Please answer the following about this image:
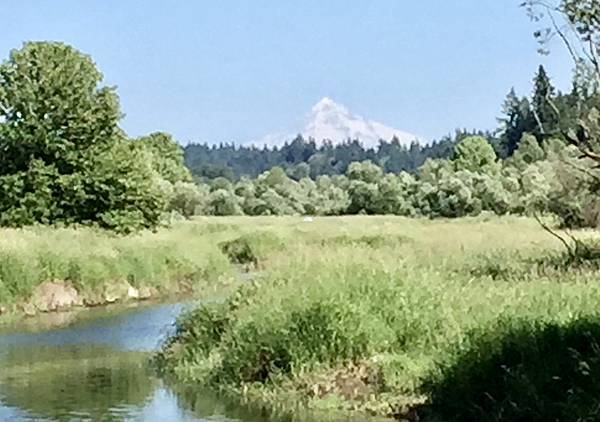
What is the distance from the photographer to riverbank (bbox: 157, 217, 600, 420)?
14.6 meters

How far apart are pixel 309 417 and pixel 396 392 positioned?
1.36 metres

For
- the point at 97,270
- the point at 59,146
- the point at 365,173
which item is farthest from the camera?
the point at 365,173

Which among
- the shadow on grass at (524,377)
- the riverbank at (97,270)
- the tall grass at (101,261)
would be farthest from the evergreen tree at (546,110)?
the tall grass at (101,261)

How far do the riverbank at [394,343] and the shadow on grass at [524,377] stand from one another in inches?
0.7

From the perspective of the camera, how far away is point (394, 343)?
60.9ft

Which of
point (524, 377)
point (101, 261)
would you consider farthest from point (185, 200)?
point (524, 377)

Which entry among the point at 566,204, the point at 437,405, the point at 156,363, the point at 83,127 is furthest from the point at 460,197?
the point at 437,405

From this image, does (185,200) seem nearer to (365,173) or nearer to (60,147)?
(365,173)

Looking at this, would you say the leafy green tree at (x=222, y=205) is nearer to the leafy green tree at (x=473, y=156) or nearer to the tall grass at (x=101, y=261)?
the leafy green tree at (x=473, y=156)

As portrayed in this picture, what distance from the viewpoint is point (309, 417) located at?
16.8 metres

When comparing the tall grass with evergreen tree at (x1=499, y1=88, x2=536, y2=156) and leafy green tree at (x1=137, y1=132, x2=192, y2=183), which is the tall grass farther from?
evergreen tree at (x1=499, y1=88, x2=536, y2=156)

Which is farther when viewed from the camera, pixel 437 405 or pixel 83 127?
pixel 83 127

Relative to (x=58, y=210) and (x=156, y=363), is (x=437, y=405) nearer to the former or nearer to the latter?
(x=156, y=363)

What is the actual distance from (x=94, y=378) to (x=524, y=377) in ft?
31.3
